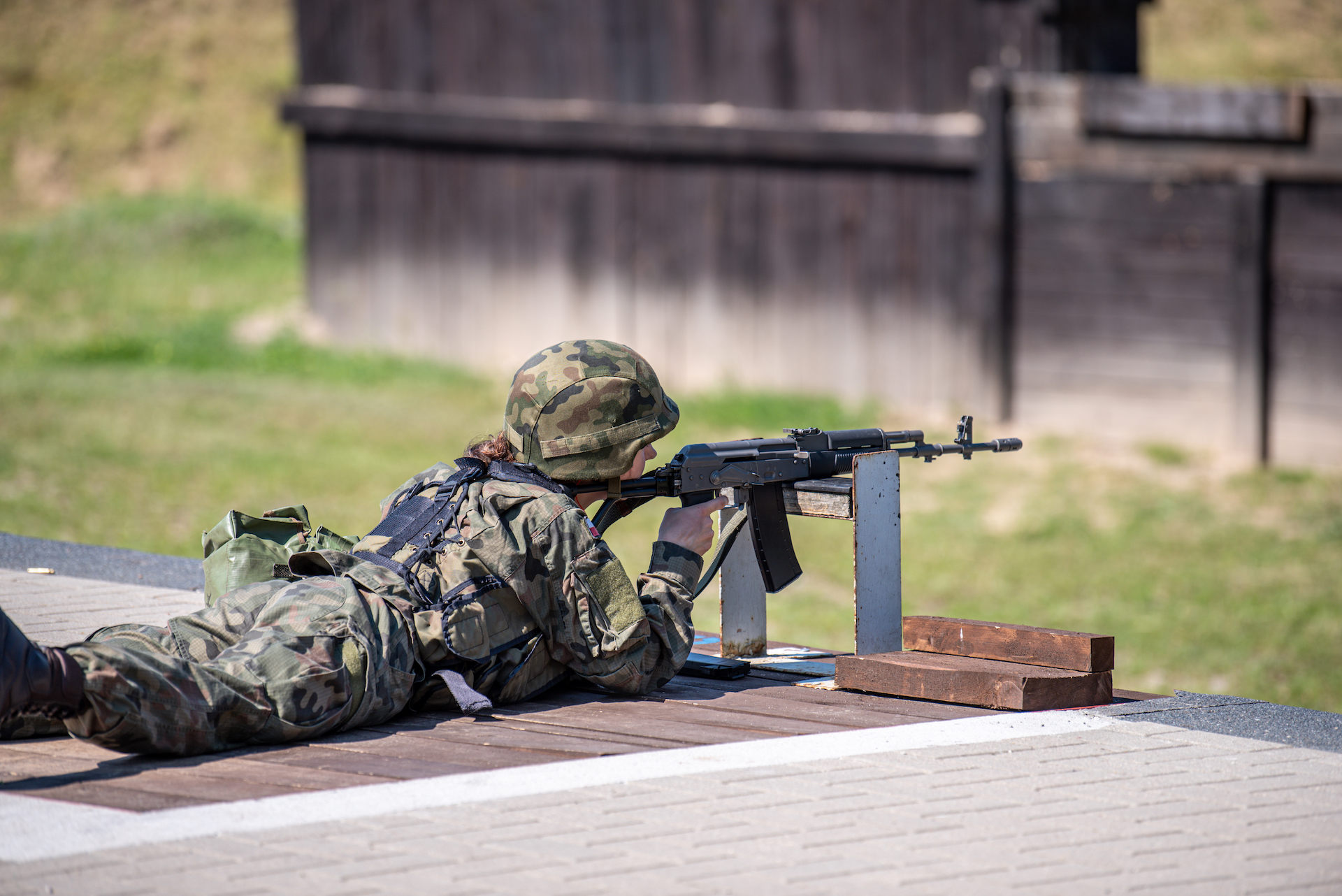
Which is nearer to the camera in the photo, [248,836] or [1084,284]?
[248,836]

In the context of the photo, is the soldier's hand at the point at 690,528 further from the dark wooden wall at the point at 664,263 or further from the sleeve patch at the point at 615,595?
the dark wooden wall at the point at 664,263

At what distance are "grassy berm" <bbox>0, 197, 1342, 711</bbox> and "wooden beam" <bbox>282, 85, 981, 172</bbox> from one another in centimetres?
199

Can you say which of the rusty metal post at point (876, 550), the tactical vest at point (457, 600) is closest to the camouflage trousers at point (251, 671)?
the tactical vest at point (457, 600)

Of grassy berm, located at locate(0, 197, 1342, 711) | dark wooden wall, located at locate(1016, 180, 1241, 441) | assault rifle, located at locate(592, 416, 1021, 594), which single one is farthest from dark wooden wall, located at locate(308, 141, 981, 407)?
Answer: assault rifle, located at locate(592, 416, 1021, 594)

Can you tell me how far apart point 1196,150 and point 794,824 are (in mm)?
8618

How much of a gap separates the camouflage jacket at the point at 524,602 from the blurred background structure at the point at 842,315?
4097 millimetres

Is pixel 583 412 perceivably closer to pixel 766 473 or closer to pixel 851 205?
pixel 766 473

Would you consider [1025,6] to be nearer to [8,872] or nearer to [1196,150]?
[1196,150]

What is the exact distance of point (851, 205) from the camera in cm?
1288

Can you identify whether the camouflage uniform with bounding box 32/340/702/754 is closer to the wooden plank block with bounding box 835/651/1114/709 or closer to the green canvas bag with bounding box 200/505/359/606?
the green canvas bag with bounding box 200/505/359/606

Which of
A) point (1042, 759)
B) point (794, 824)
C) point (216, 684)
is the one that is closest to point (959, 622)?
point (1042, 759)

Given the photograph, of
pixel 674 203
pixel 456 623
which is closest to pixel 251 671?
pixel 456 623

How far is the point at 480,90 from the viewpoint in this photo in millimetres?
14742

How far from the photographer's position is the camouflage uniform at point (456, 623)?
13.2 ft
